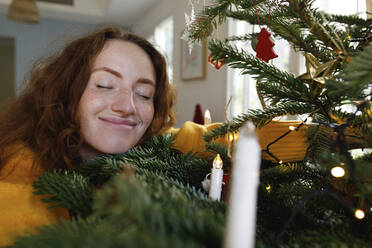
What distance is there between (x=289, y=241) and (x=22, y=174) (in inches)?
18.6

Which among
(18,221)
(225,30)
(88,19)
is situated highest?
(88,19)

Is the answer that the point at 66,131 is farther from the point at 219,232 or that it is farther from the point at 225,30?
the point at 225,30

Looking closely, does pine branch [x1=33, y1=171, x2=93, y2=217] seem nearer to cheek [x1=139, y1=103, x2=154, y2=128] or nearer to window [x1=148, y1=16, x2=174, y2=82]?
cheek [x1=139, y1=103, x2=154, y2=128]

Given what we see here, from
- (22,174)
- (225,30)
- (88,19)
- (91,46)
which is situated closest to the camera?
(22,174)

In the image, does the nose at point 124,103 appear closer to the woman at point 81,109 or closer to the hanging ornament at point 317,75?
the woman at point 81,109

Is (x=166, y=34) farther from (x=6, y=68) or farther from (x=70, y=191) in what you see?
(x=70, y=191)

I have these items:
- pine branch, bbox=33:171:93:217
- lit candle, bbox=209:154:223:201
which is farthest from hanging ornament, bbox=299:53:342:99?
pine branch, bbox=33:171:93:217

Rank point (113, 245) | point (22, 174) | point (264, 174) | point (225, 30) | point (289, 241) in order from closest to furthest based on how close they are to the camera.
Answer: point (113, 245) → point (289, 241) → point (264, 174) → point (22, 174) → point (225, 30)

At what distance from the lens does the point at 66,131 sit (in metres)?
0.62

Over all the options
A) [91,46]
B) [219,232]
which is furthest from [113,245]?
[91,46]

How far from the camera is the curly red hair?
1.95 ft

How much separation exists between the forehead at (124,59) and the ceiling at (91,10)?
345cm

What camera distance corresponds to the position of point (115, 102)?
2.00ft

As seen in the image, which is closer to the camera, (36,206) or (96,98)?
(36,206)
